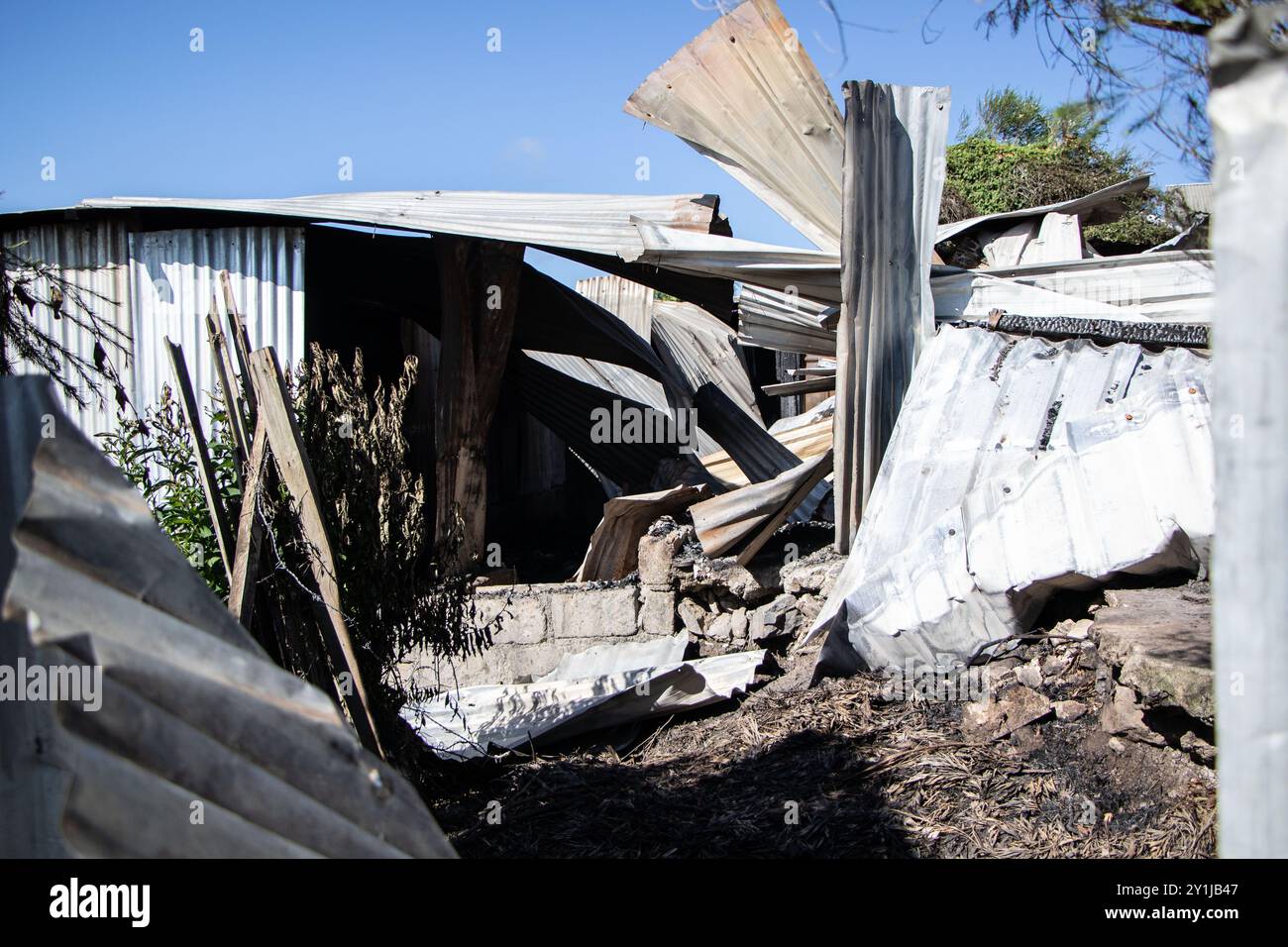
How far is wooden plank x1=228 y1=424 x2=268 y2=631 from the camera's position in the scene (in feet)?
11.8

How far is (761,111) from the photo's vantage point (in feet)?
21.9

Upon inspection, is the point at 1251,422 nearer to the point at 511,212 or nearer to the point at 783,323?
the point at 783,323

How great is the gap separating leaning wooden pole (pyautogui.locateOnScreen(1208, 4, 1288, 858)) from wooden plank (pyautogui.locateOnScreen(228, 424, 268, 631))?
10.1 ft

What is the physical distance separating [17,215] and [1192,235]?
27.2 feet

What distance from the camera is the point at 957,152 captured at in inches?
563

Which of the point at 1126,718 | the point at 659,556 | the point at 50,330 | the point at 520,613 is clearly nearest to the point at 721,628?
the point at 659,556

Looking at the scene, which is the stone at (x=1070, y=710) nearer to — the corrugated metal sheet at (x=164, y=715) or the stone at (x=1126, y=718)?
the stone at (x=1126, y=718)

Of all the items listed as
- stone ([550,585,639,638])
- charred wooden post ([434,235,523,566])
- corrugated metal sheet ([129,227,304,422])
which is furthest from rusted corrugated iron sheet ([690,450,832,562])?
corrugated metal sheet ([129,227,304,422])

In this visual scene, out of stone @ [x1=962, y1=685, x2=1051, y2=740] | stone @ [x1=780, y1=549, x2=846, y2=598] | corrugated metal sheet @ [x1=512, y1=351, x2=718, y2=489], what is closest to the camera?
stone @ [x1=962, y1=685, x2=1051, y2=740]

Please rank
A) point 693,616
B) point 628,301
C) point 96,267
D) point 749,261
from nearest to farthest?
1. point 749,261
2. point 693,616
3. point 96,267
4. point 628,301

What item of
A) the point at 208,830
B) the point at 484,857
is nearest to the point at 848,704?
the point at 484,857

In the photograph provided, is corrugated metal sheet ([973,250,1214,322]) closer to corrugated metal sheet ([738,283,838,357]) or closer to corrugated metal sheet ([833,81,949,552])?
corrugated metal sheet ([833,81,949,552])

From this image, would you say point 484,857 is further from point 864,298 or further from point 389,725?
point 864,298

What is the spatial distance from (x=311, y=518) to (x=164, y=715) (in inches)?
91.5
